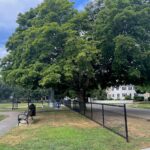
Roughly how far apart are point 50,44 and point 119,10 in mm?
6536

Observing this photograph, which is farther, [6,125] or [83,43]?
[83,43]

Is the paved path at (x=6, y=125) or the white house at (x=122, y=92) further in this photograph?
the white house at (x=122, y=92)

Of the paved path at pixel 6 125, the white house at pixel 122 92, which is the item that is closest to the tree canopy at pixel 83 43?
Answer: the paved path at pixel 6 125

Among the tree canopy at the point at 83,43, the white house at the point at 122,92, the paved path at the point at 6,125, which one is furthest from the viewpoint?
the white house at the point at 122,92

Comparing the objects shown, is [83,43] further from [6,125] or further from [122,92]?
[122,92]

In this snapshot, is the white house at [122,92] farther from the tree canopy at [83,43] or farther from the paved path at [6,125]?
the paved path at [6,125]

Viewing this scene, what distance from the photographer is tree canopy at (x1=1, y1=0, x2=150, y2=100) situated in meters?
23.7

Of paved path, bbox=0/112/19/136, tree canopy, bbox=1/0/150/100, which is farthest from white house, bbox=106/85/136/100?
paved path, bbox=0/112/19/136

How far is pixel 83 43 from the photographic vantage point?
24.3m

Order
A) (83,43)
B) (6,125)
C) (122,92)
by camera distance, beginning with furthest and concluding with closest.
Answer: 1. (122,92)
2. (83,43)
3. (6,125)

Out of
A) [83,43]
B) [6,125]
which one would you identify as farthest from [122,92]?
[6,125]

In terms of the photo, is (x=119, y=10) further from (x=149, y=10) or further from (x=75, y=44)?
(x=75, y=44)

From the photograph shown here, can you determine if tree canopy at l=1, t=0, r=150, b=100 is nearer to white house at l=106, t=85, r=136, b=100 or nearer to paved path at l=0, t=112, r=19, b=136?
paved path at l=0, t=112, r=19, b=136

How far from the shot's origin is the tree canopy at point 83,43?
77.6 ft
